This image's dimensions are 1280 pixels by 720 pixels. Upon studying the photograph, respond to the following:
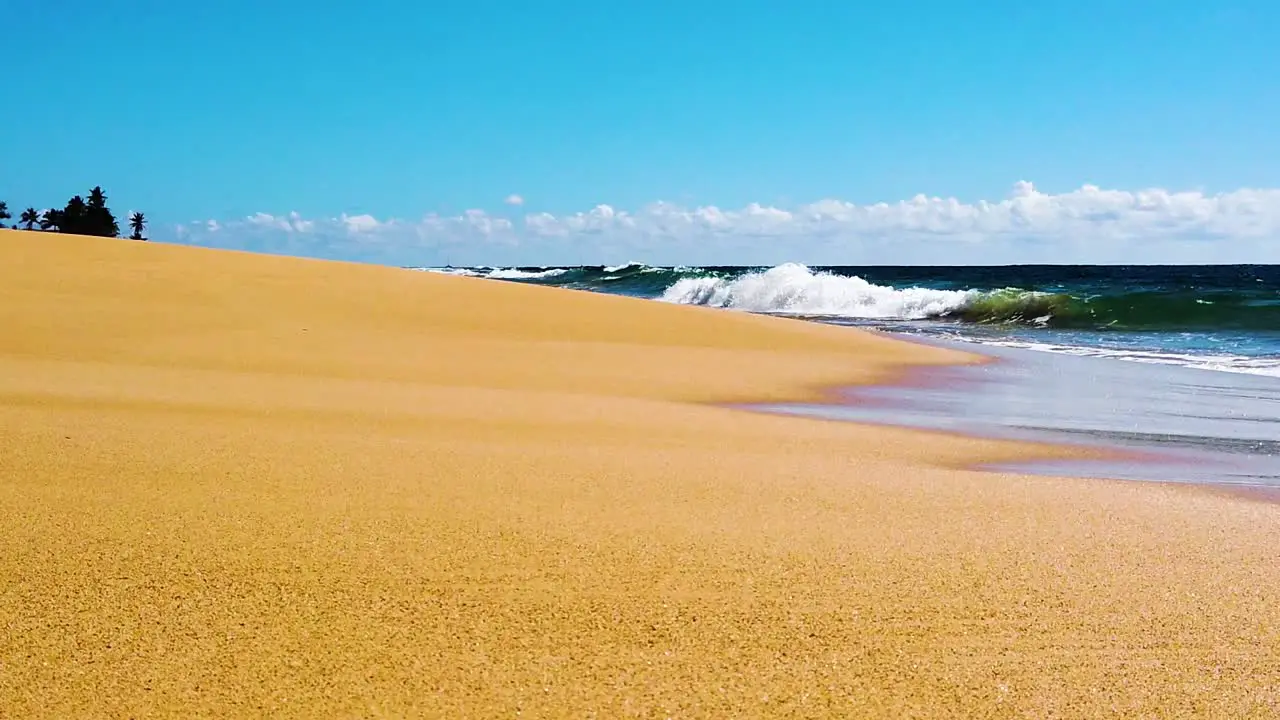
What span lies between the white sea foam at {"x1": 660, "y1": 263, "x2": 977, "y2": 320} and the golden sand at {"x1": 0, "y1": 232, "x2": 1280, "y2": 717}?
2422cm

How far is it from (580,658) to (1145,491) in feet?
10.5

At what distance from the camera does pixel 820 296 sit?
33281 millimetres

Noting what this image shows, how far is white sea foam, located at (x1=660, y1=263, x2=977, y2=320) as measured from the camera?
99.3 feet

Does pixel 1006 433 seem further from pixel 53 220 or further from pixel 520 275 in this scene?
pixel 520 275

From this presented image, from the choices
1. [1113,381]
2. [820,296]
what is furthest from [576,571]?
[820,296]

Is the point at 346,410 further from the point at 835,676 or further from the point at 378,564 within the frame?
the point at 835,676

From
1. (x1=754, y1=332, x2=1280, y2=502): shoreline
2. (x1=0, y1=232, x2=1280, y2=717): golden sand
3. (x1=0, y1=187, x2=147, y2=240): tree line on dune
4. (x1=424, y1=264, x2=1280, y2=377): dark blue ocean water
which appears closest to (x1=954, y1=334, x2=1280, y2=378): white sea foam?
(x1=424, y1=264, x2=1280, y2=377): dark blue ocean water

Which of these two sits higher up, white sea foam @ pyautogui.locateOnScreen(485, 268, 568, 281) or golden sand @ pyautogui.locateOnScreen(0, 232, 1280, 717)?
white sea foam @ pyautogui.locateOnScreen(485, 268, 568, 281)

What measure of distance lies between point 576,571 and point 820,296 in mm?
31323

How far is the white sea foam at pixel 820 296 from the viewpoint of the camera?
30.3 meters

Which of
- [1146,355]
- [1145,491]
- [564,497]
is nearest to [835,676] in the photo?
[564,497]

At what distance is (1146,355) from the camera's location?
1553 centimetres

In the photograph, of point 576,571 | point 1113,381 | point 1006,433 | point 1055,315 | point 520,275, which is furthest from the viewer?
point 520,275

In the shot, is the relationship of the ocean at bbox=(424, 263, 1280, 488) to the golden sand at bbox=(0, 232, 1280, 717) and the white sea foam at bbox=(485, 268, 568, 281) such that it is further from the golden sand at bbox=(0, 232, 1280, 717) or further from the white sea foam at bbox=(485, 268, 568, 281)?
the white sea foam at bbox=(485, 268, 568, 281)
